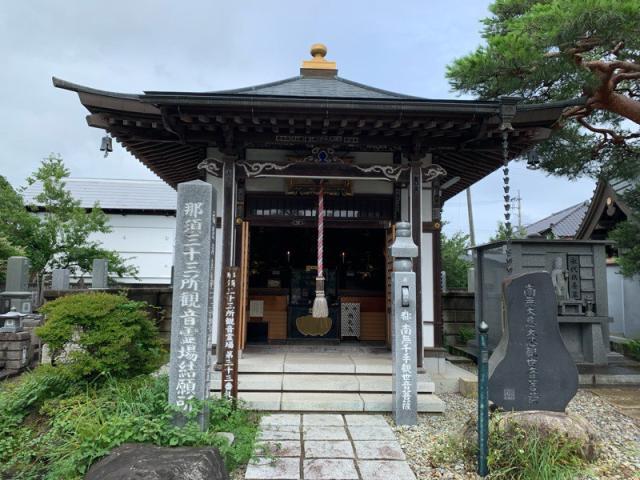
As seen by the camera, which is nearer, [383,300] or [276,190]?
[276,190]

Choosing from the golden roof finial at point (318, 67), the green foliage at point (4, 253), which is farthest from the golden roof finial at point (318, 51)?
the green foliage at point (4, 253)

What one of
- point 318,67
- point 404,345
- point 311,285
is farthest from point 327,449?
point 318,67

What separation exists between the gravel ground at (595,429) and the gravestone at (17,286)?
9.30m

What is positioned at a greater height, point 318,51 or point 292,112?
point 318,51

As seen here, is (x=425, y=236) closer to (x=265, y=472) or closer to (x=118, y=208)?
(x=265, y=472)

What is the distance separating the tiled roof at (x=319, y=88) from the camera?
7.32 m

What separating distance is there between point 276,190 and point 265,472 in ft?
14.8

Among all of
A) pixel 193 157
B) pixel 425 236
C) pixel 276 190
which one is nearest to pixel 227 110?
pixel 276 190

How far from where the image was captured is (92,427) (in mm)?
3760

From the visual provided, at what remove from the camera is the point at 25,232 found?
52.1 ft

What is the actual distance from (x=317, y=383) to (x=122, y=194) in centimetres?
2269

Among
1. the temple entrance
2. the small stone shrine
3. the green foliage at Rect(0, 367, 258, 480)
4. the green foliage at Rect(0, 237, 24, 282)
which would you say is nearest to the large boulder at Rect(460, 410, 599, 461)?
the green foliage at Rect(0, 367, 258, 480)

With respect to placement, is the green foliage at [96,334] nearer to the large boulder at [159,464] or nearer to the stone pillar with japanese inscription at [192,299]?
the stone pillar with japanese inscription at [192,299]

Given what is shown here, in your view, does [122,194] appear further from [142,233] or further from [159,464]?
[159,464]
